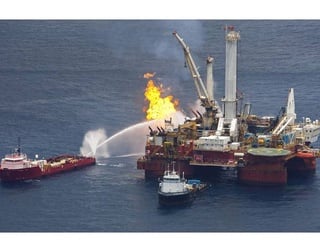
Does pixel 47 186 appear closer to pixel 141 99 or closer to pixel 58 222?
pixel 58 222

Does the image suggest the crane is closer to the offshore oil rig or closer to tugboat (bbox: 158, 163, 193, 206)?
the offshore oil rig

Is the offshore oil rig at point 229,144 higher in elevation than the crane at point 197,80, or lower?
lower

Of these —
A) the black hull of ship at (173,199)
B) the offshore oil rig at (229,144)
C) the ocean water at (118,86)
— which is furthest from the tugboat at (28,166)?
the black hull of ship at (173,199)

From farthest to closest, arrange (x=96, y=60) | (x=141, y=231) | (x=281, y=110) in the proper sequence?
(x=96, y=60), (x=281, y=110), (x=141, y=231)

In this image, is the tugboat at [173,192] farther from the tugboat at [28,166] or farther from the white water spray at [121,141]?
the white water spray at [121,141]

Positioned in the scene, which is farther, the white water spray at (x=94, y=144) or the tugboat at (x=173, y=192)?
the white water spray at (x=94, y=144)

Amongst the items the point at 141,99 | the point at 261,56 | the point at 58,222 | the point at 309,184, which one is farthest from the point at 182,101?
the point at 58,222

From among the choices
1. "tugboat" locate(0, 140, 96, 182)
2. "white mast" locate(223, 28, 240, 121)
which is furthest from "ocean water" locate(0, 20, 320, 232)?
"white mast" locate(223, 28, 240, 121)
